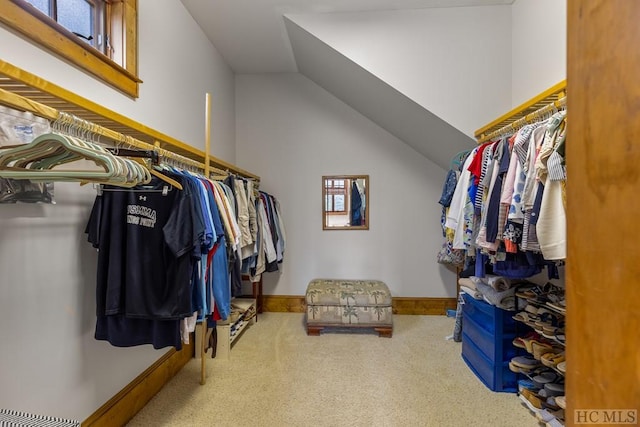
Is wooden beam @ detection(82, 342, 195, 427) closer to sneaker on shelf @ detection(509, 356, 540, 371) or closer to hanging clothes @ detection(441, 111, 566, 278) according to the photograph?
hanging clothes @ detection(441, 111, 566, 278)

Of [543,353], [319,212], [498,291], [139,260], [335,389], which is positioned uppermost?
[319,212]

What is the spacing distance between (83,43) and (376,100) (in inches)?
87.7

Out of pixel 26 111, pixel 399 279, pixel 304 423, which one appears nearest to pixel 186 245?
pixel 26 111

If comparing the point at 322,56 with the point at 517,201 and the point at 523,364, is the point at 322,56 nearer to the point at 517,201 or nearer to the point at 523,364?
the point at 517,201

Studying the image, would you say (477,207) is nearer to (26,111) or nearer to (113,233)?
(113,233)

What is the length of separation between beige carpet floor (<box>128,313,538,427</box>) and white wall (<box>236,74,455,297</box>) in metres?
0.88

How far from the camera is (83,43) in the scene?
1415 mm

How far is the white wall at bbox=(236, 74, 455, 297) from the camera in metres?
3.39

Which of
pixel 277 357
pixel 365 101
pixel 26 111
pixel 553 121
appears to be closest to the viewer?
pixel 26 111

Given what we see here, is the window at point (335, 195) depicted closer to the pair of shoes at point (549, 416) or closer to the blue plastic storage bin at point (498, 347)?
the blue plastic storage bin at point (498, 347)

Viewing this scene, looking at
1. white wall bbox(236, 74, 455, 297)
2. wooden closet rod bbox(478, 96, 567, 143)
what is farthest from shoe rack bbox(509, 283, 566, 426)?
white wall bbox(236, 74, 455, 297)

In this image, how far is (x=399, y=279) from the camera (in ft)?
11.1

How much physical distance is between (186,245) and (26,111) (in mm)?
702

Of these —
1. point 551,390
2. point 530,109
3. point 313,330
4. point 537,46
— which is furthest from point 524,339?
point 537,46
